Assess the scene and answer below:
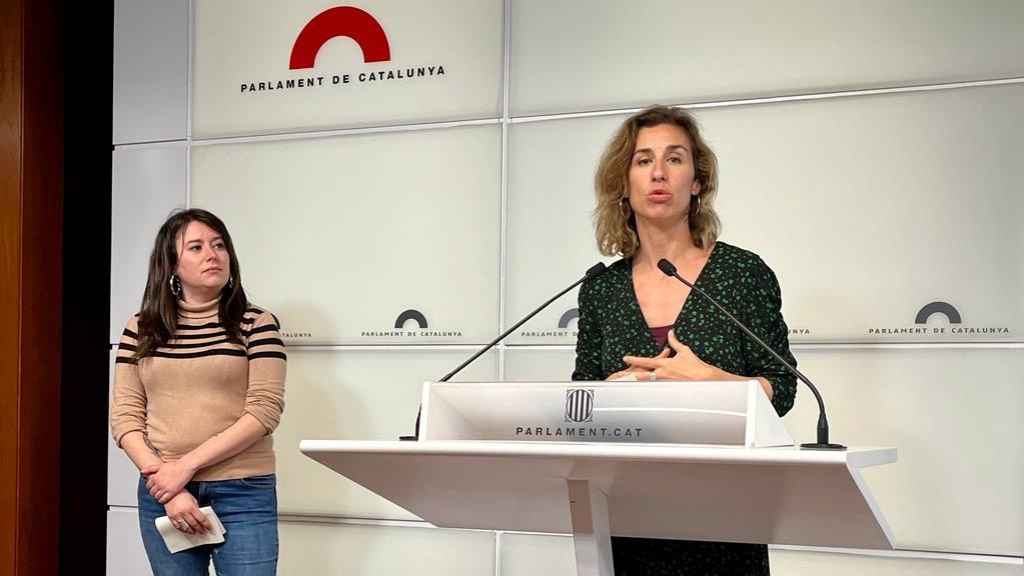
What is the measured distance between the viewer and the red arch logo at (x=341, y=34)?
4.17 meters

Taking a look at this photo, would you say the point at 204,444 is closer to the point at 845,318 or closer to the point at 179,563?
the point at 179,563

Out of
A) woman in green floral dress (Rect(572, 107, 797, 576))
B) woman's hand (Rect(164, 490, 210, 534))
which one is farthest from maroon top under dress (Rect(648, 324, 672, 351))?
woman's hand (Rect(164, 490, 210, 534))

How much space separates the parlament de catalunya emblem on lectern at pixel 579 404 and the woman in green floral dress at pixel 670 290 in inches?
11.9

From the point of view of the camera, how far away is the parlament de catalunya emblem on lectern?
168 centimetres

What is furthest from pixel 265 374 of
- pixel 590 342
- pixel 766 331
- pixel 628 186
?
pixel 766 331

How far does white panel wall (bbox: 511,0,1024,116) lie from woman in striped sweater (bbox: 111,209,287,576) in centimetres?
125

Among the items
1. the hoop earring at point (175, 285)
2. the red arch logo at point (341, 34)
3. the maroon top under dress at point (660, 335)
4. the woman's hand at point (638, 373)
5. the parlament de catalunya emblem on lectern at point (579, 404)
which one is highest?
the red arch logo at point (341, 34)

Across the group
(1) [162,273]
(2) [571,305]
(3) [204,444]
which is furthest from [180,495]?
(2) [571,305]

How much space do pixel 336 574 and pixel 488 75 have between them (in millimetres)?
1873

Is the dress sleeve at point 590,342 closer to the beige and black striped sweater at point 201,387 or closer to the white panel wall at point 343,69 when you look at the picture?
the beige and black striped sweater at point 201,387

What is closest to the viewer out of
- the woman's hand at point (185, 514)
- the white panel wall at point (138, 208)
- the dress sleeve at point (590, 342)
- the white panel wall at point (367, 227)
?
the dress sleeve at point (590, 342)

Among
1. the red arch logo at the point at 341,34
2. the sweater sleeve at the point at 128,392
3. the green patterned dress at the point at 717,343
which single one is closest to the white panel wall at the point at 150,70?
the red arch logo at the point at 341,34

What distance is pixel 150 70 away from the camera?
176 inches

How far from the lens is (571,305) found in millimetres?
3824
